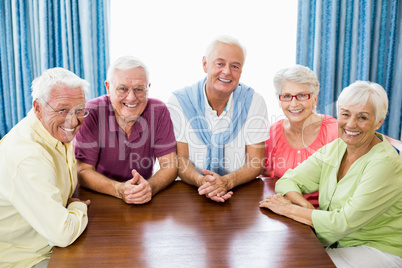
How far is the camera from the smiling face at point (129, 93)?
173cm

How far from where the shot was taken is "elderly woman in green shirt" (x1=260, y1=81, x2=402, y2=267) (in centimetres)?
135

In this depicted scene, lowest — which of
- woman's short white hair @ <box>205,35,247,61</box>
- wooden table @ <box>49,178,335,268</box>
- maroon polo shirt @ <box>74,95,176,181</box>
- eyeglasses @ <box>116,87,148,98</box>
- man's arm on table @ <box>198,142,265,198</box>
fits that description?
wooden table @ <box>49,178,335,268</box>

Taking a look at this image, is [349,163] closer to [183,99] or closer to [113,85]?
[183,99]

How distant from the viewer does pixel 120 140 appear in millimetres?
1846

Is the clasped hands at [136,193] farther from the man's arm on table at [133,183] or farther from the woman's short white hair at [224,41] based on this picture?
the woman's short white hair at [224,41]

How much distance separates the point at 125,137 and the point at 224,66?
0.70 m

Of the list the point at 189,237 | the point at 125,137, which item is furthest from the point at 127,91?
the point at 189,237

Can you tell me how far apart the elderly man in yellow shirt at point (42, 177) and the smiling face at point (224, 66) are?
2.58ft

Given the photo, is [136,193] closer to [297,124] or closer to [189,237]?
[189,237]

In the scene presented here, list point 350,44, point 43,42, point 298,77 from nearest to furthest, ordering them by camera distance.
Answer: point 298,77 < point 43,42 < point 350,44

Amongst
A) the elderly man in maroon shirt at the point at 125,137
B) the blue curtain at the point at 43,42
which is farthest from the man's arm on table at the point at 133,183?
the blue curtain at the point at 43,42

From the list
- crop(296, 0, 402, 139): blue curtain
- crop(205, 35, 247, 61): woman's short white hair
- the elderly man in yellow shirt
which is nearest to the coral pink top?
crop(205, 35, 247, 61): woman's short white hair

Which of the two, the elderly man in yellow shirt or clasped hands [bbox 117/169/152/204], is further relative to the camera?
clasped hands [bbox 117/169/152/204]

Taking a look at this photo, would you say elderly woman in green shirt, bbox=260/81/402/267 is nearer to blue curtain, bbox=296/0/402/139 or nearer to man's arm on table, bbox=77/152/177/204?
man's arm on table, bbox=77/152/177/204
